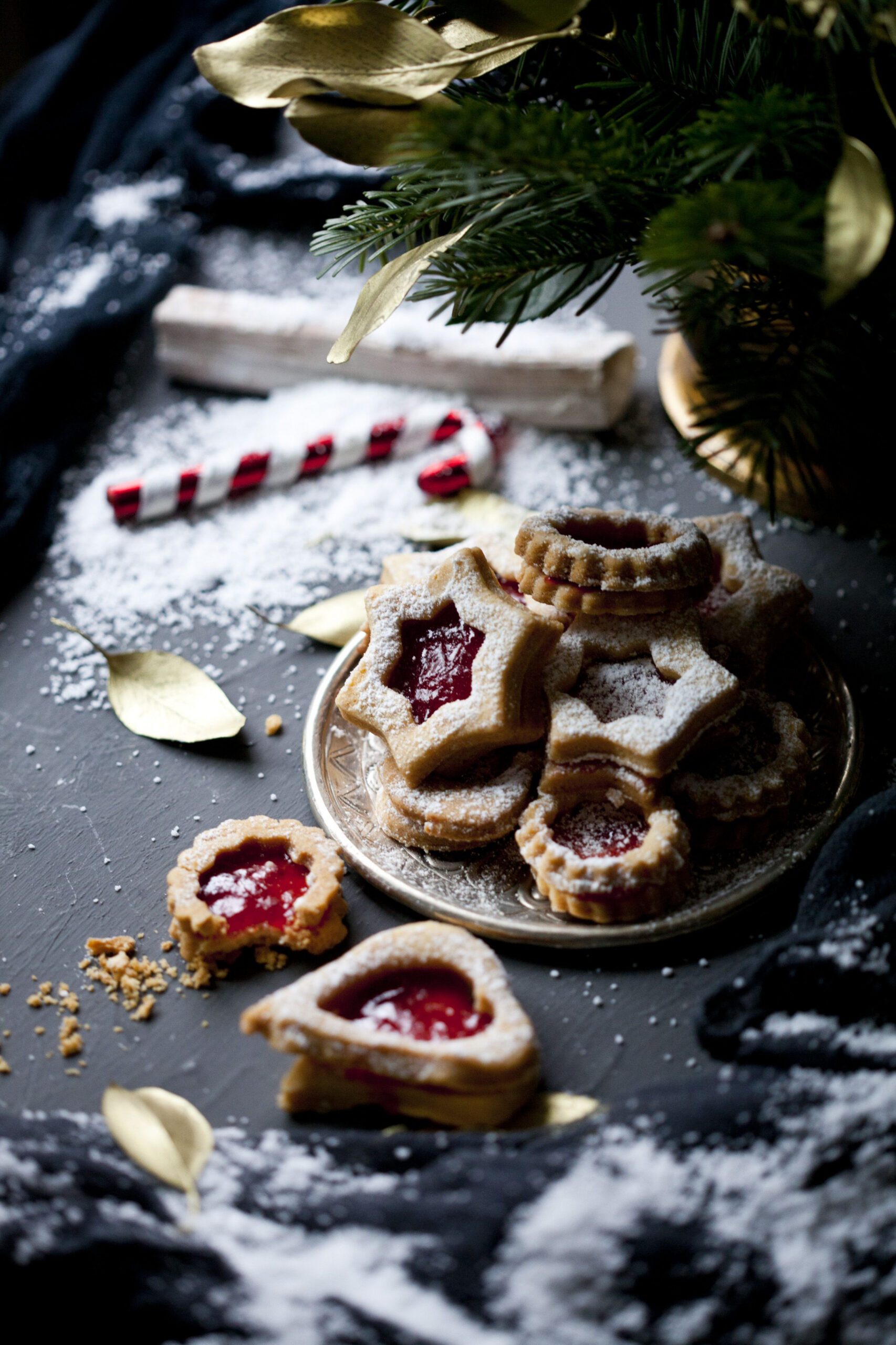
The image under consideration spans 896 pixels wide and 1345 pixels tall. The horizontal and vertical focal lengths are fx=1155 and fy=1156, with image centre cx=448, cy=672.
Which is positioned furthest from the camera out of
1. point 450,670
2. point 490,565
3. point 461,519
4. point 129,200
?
point 129,200

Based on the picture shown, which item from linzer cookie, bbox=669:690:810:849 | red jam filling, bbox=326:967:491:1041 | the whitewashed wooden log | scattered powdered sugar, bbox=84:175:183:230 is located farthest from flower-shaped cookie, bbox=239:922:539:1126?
scattered powdered sugar, bbox=84:175:183:230

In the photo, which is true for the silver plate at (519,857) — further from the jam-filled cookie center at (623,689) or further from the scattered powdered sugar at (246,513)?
the scattered powdered sugar at (246,513)

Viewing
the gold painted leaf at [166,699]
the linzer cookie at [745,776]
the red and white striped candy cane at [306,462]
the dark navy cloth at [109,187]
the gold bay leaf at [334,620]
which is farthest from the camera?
the dark navy cloth at [109,187]

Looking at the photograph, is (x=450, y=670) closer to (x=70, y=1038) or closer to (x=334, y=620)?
(x=334, y=620)

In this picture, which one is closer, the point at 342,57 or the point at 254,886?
the point at 342,57

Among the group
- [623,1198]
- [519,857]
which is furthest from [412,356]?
[623,1198]

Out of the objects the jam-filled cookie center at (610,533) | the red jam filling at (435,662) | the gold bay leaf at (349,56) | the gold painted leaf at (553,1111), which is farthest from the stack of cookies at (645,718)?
the gold bay leaf at (349,56)

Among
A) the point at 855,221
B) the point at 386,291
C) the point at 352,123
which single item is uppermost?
the point at 855,221
